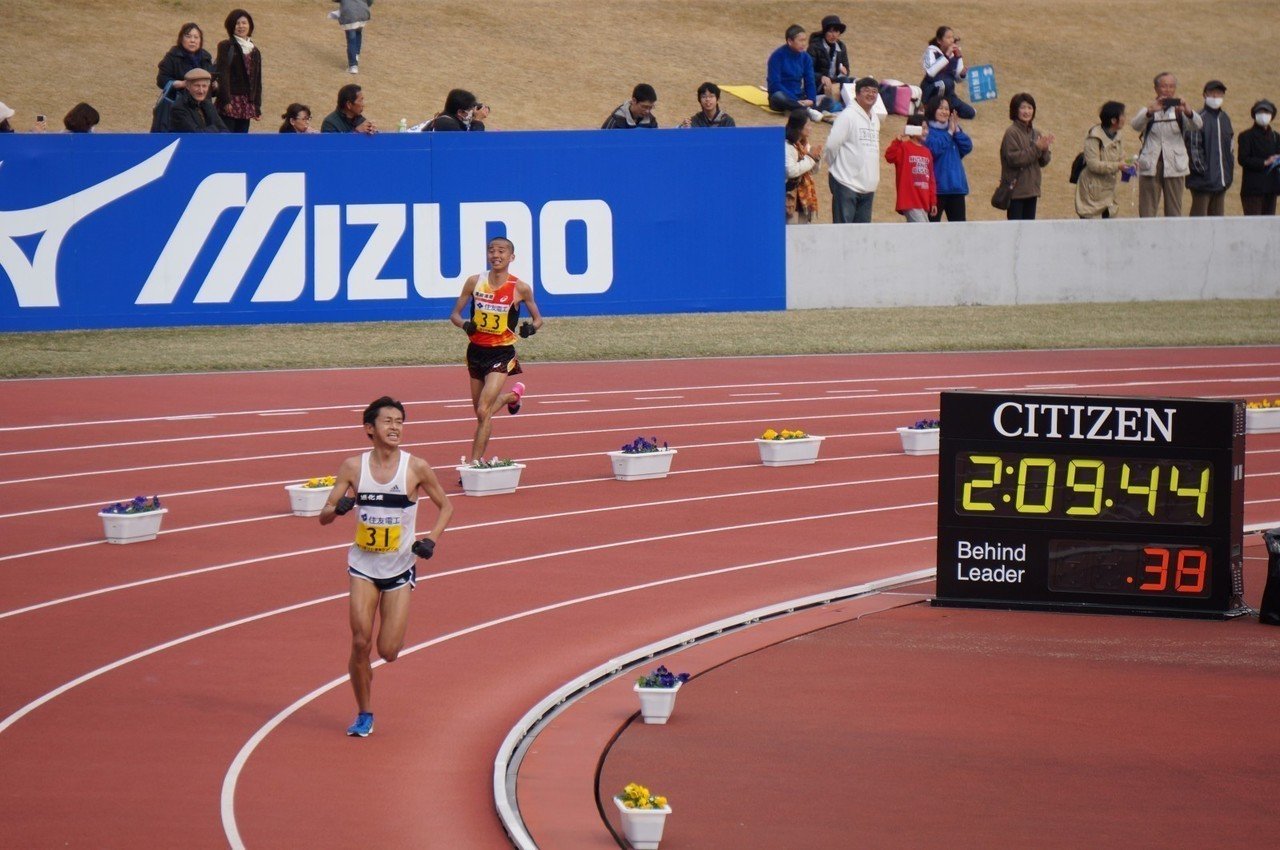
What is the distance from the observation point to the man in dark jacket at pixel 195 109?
22625 mm

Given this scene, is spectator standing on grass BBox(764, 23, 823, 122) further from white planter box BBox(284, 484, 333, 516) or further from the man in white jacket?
white planter box BBox(284, 484, 333, 516)

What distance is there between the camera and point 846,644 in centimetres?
1059

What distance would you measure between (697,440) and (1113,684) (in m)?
Result: 7.70

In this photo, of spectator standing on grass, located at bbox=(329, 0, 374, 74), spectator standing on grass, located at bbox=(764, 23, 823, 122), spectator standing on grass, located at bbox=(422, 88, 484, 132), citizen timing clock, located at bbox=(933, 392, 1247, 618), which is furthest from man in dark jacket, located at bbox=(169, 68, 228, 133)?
citizen timing clock, located at bbox=(933, 392, 1247, 618)

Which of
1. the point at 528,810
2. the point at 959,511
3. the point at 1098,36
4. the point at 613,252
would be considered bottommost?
the point at 528,810

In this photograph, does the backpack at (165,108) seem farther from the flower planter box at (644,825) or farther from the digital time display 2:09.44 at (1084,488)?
the flower planter box at (644,825)

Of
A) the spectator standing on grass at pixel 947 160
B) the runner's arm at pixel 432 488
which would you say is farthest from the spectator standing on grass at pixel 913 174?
the runner's arm at pixel 432 488

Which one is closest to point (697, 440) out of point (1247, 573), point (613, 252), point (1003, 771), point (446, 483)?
point (446, 483)

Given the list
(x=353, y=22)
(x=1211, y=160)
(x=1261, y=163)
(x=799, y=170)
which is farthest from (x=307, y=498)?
(x=353, y=22)

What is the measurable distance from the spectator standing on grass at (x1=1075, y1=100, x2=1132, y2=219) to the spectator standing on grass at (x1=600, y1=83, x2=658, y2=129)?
614 cm

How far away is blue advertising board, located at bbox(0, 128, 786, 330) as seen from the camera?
22219mm

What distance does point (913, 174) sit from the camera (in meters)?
25.7

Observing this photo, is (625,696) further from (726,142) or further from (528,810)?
(726,142)

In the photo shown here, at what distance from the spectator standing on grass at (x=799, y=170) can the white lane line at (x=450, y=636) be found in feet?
39.7
